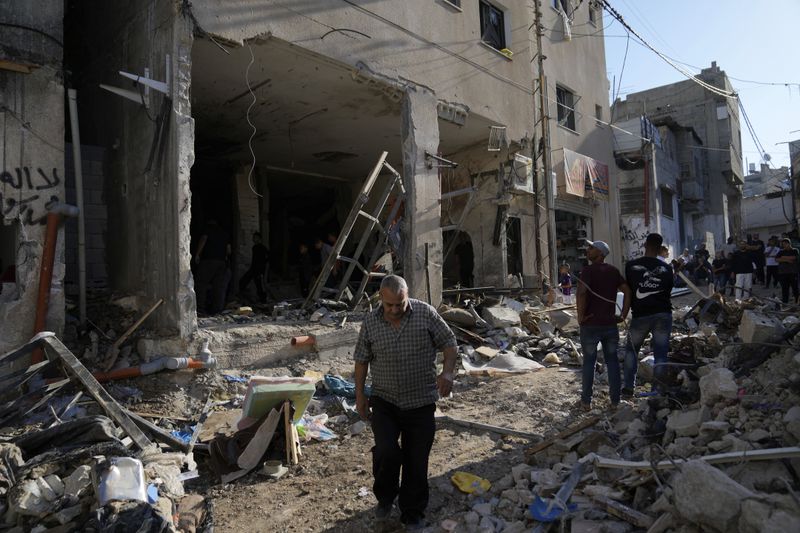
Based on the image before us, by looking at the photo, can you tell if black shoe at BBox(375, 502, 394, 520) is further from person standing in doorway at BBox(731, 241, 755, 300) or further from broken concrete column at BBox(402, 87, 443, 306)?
person standing in doorway at BBox(731, 241, 755, 300)

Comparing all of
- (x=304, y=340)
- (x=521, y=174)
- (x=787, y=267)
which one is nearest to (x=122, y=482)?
(x=304, y=340)

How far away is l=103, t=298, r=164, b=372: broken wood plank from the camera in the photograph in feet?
19.1

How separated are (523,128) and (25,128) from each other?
9.55 m

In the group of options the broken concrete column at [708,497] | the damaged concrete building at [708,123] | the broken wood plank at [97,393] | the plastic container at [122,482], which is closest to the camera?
the broken concrete column at [708,497]

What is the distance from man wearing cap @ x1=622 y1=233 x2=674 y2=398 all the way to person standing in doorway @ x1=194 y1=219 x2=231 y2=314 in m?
5.89

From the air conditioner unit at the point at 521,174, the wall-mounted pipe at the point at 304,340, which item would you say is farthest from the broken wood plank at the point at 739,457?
the air conditioner unit at the point at 521,174

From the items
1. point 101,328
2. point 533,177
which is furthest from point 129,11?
point 533,177

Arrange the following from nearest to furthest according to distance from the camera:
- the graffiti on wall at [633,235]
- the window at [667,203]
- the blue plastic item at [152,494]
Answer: the blue plastic item at [152,494] < the graffiti on wall at [633,235] < the window at [667,203]

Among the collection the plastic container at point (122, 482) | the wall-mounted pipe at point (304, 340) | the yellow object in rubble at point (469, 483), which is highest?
the wall-mounted pipe at point (304, 340)

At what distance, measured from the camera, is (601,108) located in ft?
56.2

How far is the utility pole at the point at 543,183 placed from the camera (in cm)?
1254

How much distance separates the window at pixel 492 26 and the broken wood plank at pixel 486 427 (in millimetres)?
8734

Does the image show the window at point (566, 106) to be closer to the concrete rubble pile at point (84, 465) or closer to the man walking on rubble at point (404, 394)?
the man walking on rubble at point (404, 394)

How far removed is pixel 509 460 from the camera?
455 cm
